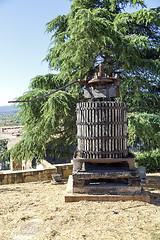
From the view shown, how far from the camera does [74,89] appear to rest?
734cm

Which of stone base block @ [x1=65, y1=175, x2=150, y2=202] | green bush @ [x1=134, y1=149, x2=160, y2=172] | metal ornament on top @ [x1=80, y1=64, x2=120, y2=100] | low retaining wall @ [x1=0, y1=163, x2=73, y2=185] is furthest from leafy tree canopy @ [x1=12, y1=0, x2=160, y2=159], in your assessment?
green bush @ [x1=134, y1=149, x2=160, y2=172]

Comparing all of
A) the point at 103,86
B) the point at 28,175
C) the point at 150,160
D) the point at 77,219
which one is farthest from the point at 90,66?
the point at 150,160

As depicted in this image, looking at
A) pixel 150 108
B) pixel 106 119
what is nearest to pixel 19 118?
pixel 106 119

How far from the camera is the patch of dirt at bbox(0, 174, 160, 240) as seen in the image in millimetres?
2967

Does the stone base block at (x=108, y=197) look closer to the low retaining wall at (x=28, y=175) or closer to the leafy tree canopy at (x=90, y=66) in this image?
the leafy tree canopy at (x=90, y=66)

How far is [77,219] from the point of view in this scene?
11.2ft

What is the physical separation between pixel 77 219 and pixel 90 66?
499 cm

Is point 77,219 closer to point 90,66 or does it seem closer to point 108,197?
point 108,197

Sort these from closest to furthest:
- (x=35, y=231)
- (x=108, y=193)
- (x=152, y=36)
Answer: (x=35, y=231), (x=108, y=193), (x=152, y=36)

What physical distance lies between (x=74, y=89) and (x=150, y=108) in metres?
2.76

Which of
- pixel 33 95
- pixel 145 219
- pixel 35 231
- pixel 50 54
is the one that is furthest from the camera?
pixel 50 54

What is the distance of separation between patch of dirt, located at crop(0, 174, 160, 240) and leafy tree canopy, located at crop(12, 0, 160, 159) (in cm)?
277

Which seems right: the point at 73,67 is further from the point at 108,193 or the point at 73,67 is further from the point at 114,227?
the point at 114,227

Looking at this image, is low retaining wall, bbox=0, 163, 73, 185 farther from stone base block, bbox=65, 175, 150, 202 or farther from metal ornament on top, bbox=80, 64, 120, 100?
metal ornament on top, bbox=80, 64, 120, 100
